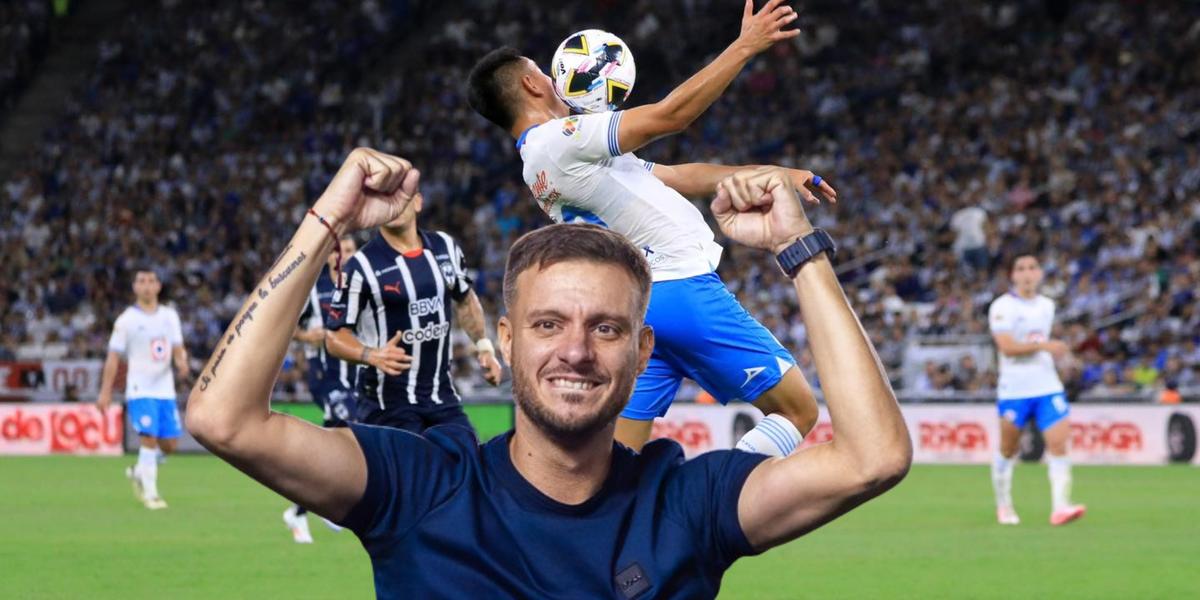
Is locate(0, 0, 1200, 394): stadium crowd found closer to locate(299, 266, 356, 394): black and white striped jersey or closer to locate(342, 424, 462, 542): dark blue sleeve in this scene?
locate(299, 266, 356, 394): black and white striped jersey

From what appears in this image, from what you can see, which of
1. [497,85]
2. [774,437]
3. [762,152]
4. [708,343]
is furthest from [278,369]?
[762,152]

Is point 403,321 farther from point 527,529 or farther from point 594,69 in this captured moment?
Answer: point 527,529

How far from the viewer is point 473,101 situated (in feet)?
26.0

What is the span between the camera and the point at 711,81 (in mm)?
6504

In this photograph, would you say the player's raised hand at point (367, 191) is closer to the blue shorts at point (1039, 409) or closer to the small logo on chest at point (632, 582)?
the small logo on chest at point (632, 582)

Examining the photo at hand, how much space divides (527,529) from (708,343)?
12.1 ft

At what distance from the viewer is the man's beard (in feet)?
12.1

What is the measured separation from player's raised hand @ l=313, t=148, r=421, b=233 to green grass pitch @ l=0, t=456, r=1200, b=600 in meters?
6.54

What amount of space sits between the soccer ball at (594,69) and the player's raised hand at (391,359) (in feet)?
9.94

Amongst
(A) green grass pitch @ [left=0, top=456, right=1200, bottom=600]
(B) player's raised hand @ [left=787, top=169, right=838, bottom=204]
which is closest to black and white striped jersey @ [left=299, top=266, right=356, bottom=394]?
(A) green grass pitch @ [left=0, top=456, right=1200, bottom=600]

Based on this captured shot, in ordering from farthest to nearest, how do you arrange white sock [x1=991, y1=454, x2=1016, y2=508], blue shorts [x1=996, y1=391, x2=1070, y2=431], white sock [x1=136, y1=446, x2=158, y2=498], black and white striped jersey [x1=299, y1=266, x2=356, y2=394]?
white sock [x1=136, y1=446, x2=158, y2=498] < blue shorts [x1=996, y1=391, x2=1070, y2=431] < white sock [x1=991, y1=454, x2=1016, y2=508] < black and white striped jersey [x1=299, y1=266, x2=356, y2=394]

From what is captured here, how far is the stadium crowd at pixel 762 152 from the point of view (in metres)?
26.8

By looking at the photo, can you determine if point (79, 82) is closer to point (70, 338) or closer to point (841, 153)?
point (70, 338)

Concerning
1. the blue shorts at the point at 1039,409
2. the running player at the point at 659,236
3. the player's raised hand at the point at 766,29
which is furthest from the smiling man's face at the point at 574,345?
the blue shorts at the point at 1039,409
